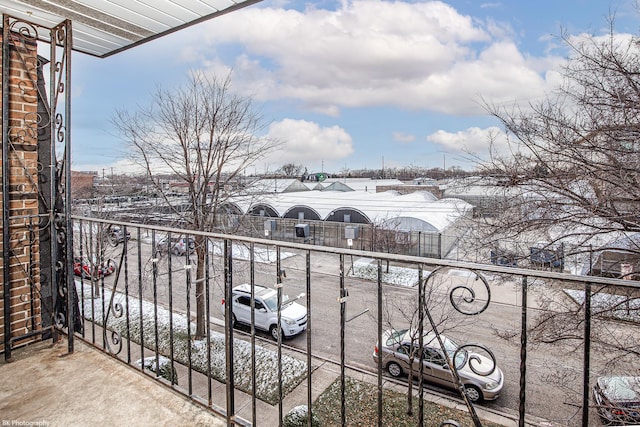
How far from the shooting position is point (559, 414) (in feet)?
19.3

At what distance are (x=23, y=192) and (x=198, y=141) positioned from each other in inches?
277

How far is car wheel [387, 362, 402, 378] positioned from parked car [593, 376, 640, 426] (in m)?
3.21

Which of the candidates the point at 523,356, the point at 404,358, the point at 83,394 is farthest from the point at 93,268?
the point at 404,358

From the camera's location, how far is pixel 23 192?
85.9 inches

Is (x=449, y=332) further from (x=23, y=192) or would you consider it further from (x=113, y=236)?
(x=23, y=192)

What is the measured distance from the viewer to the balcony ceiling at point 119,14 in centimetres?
191

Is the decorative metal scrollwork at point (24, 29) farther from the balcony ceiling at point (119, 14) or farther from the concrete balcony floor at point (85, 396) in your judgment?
the concrete balcony floor at point (85, 396)

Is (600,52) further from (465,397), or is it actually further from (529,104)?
(465,397)

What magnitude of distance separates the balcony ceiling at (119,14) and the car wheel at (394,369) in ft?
22.7

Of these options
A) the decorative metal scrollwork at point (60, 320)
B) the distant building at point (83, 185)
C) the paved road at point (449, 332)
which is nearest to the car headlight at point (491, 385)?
the paved road at point (449, 332)

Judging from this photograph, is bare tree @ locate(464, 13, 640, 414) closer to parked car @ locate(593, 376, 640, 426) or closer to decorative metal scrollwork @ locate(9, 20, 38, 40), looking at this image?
parked car @ locate(593, 376, 640, 426)

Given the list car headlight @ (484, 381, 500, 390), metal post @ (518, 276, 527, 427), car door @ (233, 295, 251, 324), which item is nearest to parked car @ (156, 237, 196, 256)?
metal post @ (518, 276, 527, 427)

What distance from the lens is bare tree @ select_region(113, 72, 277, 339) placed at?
878 cm

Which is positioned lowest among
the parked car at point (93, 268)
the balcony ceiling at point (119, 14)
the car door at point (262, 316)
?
the car door at point (262, 316)
